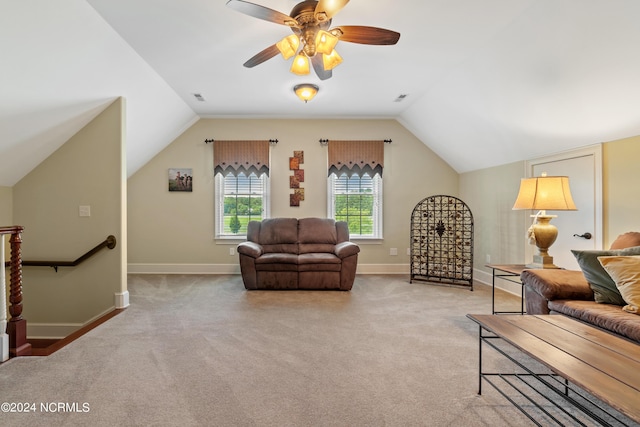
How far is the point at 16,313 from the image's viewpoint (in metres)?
2.61

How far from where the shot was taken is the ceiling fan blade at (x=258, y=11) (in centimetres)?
204

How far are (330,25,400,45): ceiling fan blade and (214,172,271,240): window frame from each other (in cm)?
352

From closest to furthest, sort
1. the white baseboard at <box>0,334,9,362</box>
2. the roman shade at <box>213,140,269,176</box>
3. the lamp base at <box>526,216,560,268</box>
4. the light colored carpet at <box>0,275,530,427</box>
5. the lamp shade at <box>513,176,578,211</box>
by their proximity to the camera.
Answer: the light colored carpet at <box>0,275,530,427</box> → the white baseboard at <box>0,334,9,362</box> → the lamp shade at <box>513,176,578,211</box> → the lamp base at <box>526,216,560,268</box> → the roman shade at <box>213,140,269,176</box>

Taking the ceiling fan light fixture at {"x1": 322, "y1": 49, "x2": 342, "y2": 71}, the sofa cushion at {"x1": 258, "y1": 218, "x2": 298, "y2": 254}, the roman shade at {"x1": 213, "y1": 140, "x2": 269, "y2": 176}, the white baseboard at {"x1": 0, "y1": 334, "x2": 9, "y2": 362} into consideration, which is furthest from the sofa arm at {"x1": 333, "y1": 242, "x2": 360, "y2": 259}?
the white baseboard at {"x1": 0, "y1": 334, "x2": 9, "y2": 362}

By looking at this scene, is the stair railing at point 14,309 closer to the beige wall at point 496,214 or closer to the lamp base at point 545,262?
the lamp base at point 545,262

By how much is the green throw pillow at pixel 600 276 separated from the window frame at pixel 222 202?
14.4 feet

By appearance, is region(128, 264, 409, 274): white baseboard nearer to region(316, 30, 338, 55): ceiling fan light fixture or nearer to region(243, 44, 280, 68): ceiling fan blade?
region(243, 44, 280, 68): ceiling fan blade

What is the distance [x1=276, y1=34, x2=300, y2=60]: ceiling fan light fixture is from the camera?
99.6 inches

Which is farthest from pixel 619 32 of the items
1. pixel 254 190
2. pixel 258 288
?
pixel 254 190

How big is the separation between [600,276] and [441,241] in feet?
9.70

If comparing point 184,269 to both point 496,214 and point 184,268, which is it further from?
point 496,214

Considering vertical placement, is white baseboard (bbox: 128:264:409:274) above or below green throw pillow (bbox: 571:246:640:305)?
below

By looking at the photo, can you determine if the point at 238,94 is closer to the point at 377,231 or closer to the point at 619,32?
the point at 377,231

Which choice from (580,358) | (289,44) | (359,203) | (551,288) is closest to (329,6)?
(289,44)
